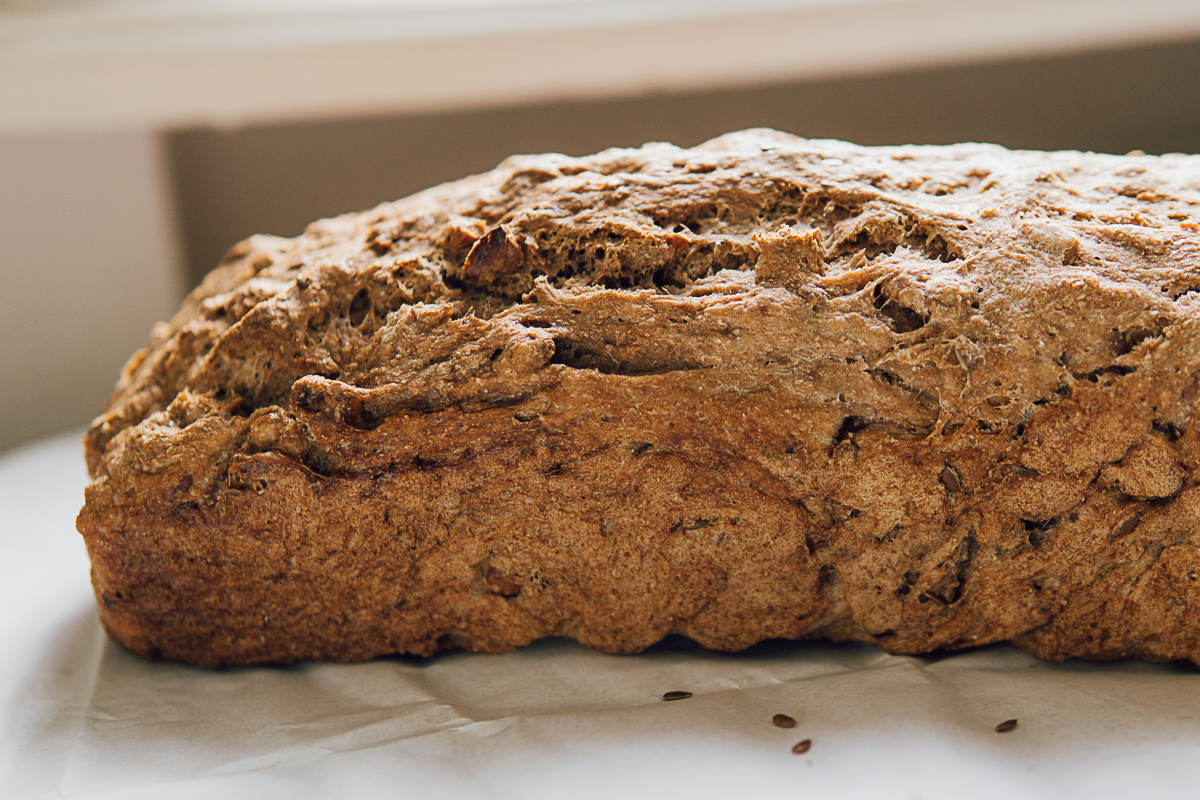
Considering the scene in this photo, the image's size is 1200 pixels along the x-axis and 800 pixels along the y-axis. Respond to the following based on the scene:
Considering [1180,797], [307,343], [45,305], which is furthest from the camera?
[45,305]

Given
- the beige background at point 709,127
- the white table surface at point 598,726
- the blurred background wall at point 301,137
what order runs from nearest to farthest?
the white table surface at point 598,726, the blurred background wall at point 301,137, the beige background at point 709,127

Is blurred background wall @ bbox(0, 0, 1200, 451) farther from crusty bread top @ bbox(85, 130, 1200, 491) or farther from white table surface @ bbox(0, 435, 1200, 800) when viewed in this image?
white table surface @ bbox(0, 435, 1200, 800)

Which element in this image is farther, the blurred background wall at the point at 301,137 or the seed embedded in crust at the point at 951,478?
the blurred background wall at the point at 301,137

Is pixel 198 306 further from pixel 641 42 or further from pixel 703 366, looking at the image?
pixel 641 42

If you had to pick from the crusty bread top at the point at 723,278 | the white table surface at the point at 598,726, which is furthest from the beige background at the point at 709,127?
the white table surface at the point at 598,726

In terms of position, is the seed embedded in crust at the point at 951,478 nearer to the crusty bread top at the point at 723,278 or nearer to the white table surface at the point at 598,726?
the crusty bread top at the point at 723,278

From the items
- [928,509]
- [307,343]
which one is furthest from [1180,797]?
[307,343]
